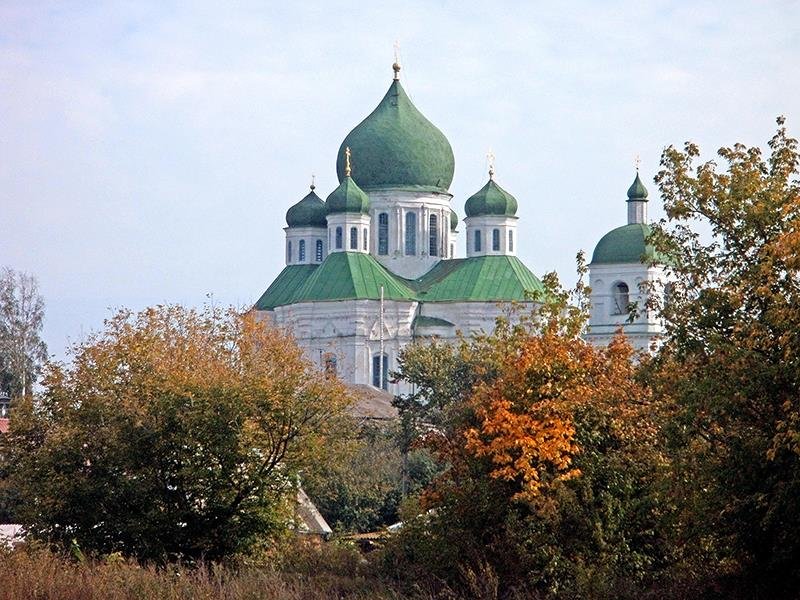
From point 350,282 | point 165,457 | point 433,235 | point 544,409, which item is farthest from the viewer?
point 433,235

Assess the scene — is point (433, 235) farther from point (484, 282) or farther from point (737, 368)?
point (737, 368)

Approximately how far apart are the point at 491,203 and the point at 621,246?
18.5ft

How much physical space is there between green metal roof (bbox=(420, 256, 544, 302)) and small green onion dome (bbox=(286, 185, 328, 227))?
7.46 metres

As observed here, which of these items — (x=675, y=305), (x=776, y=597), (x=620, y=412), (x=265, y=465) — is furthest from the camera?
(x=265, y=465)

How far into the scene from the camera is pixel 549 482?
20.9 m

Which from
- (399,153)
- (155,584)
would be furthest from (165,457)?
(399,153)

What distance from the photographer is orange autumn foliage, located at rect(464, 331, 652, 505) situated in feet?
68.6

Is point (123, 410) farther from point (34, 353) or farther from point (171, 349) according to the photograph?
point (34, 353)

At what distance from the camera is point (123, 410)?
25859 mm

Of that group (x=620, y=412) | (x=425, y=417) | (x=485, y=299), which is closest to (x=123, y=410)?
(x=620, y=412)

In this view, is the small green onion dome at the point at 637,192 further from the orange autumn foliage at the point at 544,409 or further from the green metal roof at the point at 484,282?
the orange autumn foliage at the point at 544,409

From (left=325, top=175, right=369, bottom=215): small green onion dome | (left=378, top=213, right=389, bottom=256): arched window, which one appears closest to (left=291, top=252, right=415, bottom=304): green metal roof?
(left=325, top=175, right=369, bottom=215): small green onion dome

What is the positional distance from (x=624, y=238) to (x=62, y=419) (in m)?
51.9

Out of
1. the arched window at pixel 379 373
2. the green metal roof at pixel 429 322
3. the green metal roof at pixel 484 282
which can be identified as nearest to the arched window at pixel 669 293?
the arched window at pixel 379 373
